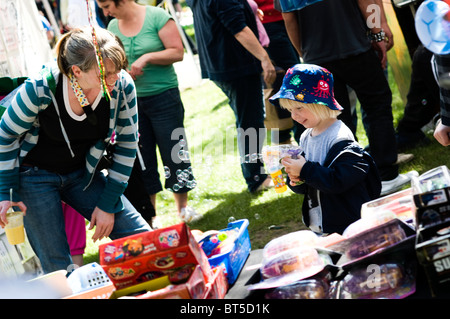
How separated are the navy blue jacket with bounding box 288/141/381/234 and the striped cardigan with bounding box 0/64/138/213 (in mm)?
851

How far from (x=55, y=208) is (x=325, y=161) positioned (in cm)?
127

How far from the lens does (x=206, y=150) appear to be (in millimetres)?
6625

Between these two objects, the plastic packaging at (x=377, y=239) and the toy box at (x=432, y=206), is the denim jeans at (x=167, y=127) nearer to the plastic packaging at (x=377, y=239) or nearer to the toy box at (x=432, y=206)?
the plastic packaging at (x=377, y=239)

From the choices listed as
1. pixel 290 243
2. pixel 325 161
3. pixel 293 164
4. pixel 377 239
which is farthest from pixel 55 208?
pixel 377 239

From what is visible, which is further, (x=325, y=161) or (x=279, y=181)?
(x=279, y=181)

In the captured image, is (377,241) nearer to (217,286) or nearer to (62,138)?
(217,286)

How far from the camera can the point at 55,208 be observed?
294 cm

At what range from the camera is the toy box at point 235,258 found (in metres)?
2.09

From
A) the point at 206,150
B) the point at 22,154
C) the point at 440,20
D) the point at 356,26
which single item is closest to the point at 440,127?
the point at 440,20

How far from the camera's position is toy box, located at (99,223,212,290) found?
1.83m

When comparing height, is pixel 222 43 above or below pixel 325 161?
above

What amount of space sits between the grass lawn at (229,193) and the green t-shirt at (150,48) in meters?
1.10

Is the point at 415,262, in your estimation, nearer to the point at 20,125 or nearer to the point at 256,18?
the point at 20,125

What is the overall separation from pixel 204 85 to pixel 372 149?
5.87 metres
